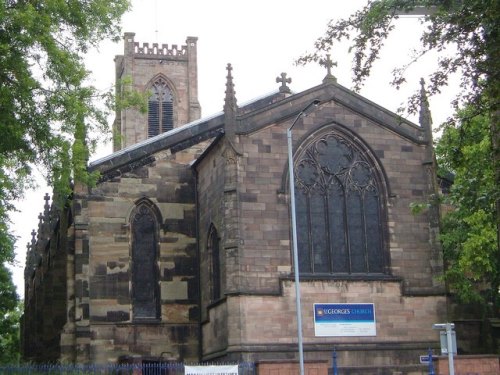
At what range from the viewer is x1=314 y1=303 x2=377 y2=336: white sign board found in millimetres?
29719

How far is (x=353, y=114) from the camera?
32.3 metres

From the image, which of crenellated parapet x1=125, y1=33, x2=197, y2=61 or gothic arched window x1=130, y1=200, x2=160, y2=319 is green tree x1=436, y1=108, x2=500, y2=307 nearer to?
gothic arched window x1=130, y1=200, x2=160, y2=319

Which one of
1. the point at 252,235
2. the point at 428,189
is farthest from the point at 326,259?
the point at 428,189

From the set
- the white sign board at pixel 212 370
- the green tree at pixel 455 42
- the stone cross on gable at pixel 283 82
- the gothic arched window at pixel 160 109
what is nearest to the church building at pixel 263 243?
the white sign board at pixel 212 370

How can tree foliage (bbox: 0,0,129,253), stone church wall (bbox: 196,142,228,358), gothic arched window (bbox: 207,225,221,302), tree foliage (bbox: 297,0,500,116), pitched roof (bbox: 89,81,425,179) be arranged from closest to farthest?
tree foliage (bbox: 297,0,500,116) < tree foliage (bbox: 0,0,129,253) < stone church wall (bbox: 196,142,228,358) < pitched roof (bbox: 89,81,425,179) < gothic arched window (bbox: 207,225,221,302)

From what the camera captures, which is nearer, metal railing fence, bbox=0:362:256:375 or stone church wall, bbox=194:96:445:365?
metal railing fence, bbox=0:362:256:375

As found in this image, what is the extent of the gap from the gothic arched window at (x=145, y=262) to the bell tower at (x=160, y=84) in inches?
1049

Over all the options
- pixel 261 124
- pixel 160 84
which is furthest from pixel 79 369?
pixel 160 84

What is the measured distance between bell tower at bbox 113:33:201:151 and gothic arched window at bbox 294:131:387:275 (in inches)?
1195

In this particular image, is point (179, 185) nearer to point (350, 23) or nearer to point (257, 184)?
point (257, 184)

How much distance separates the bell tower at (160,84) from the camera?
6109 cm

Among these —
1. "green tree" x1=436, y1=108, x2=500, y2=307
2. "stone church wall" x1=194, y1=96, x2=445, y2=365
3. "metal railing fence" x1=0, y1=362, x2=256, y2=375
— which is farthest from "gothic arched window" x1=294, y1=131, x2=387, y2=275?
"metal railing fence" x1=0, y1=362, x2=256, y2=375

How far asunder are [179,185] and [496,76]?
2125 centimetres

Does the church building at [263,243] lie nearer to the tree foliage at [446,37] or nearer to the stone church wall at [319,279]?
the stone church wall at [319,279]
